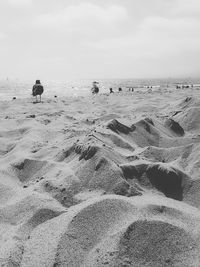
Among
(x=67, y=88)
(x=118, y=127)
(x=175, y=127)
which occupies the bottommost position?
(x=67, y=88)

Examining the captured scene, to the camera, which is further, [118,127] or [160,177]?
[118,127]

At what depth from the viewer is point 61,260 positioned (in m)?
2.13

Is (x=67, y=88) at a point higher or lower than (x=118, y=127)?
lower

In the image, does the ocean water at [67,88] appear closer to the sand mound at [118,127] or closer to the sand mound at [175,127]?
the sand mound at [175,127]

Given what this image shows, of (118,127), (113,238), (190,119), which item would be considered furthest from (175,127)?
(113,238)

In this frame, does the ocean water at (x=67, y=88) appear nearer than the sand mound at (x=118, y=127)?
No

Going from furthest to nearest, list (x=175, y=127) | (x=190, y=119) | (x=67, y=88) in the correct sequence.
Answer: (x=67, y=88) < (x=190, y=119) < (x=175, y=127)

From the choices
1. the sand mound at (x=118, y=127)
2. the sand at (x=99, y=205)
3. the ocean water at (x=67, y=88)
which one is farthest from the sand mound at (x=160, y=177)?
the ocean water at (x=67, y=88)

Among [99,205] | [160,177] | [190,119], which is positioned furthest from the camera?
[190,119]

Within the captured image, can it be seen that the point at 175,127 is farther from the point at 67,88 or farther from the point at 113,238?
the point at 67,88

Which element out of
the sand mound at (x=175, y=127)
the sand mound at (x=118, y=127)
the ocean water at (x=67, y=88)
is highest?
the sand mound at (x=118, y=127)

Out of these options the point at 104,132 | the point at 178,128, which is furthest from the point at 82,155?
the point at 178,128

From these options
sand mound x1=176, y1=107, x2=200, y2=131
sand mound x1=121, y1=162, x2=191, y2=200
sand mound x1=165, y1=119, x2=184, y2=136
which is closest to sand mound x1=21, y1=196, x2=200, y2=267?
sand mound x1=121, y1=162, x2=191, y2=200

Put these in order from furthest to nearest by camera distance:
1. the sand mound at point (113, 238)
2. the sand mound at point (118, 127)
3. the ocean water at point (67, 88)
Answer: the ocean water at point (67, 88) → the sand mound at point (118, 127) → the sand mound at point (113, 238)
